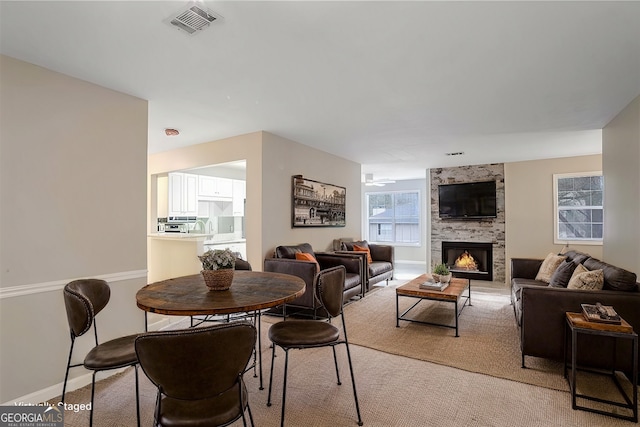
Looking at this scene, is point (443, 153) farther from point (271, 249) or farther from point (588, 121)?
point (271, 249)

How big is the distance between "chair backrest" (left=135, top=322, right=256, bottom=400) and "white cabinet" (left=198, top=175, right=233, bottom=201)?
236 inches

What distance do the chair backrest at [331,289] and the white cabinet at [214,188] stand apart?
5382 mm

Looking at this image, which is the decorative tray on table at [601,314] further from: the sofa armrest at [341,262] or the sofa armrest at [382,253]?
the sofa armrest at [382,253]

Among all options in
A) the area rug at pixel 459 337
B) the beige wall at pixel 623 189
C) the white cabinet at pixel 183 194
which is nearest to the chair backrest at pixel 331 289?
the area rug at pixel 459 337

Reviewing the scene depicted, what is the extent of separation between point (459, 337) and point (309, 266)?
6.16 ft

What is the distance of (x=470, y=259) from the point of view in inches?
278

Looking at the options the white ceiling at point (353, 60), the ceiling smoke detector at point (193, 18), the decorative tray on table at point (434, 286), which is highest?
the white ceiling at point (353, 60)

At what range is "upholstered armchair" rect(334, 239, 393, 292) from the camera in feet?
17.5

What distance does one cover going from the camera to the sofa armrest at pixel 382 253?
21.3 ft

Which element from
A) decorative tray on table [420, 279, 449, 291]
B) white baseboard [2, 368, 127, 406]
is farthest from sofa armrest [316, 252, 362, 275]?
white baseboard [2, 368, 127, 406]

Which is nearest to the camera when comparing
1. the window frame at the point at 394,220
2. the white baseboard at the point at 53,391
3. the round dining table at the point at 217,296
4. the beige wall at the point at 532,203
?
the round dining table at the point at 217,296

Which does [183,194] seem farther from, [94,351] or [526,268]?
[526,268]

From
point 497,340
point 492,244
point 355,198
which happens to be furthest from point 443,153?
point 497,340

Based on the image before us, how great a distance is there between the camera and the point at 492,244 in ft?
22.5
